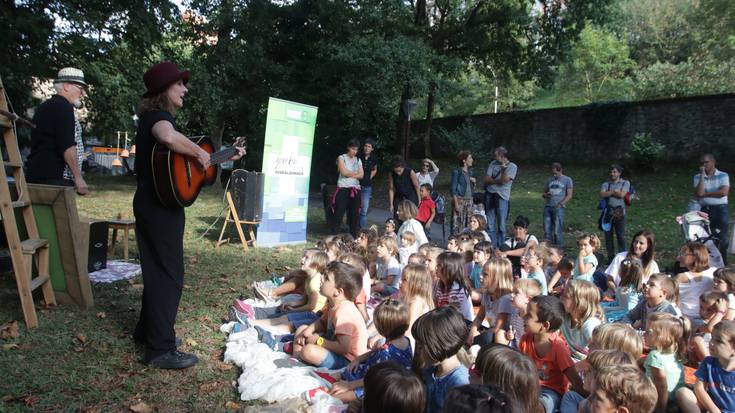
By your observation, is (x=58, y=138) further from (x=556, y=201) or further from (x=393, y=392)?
(x=556, y=201)

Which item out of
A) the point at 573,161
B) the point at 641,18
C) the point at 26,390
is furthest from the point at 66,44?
the point at 641,18

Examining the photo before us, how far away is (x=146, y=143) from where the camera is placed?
3.53m

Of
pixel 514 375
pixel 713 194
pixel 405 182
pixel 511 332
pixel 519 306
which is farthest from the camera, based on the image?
pixel 405 182

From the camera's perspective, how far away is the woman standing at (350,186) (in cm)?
902

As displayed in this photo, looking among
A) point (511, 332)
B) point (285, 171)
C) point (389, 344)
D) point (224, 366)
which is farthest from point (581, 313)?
point (285, 171)

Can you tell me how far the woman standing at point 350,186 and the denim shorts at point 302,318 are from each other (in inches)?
165

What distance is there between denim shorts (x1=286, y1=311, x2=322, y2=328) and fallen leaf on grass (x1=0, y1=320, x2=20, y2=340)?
2.13 m

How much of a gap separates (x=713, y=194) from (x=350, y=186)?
17.6ft

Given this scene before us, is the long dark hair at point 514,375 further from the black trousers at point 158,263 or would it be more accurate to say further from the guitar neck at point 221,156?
the guitar neck at point 221,156

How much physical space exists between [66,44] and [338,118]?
9.27 meters

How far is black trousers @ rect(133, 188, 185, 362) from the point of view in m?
3.58

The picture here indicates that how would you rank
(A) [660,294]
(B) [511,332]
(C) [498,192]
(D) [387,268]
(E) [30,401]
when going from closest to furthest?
(E) [30,401] → (B) [511,332] → (A) [660,294] → (D) [387,268] → (C) [498,192]

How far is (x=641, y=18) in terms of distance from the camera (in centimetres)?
3816

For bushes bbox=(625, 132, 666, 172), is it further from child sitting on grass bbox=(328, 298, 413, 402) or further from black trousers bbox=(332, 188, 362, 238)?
child sitting on grass bbox=(328, 298, 413, 402)
